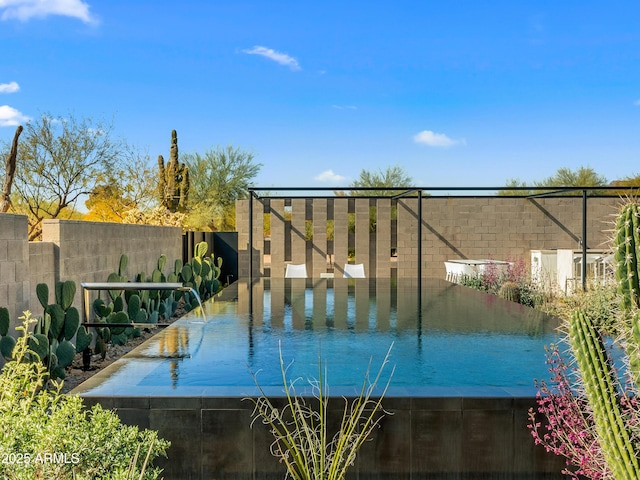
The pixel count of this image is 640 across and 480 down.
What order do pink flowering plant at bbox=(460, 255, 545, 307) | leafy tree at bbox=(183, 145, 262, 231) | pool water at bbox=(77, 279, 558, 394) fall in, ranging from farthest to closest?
1. leafy tree at bbox=(183, 145, 262, 231)
2. pink flowering plant at bbox=(460, 255, 545, 307)
3. pool water at bbox=(77, 279, 558, 394)

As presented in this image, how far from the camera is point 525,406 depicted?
3.45 metres

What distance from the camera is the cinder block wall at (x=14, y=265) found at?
4980mm

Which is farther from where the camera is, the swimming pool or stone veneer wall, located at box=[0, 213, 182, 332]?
stone veneer wall, located at box=[0, 213, 182, 332]

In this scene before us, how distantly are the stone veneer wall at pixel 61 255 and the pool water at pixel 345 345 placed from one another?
44.4 inches

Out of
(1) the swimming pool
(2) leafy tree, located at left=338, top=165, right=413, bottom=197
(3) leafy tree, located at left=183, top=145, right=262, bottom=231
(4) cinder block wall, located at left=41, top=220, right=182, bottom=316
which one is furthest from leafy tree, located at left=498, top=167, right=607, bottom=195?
(1) the swimming pool

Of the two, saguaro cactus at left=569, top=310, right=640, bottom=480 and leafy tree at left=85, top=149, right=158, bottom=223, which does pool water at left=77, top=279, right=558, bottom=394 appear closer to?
saguaro cactus at left=569, top=310, right=640, bottom=480

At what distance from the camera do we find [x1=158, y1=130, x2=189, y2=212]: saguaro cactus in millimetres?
21781

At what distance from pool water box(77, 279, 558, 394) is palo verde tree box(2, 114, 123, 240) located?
11710 millimetres

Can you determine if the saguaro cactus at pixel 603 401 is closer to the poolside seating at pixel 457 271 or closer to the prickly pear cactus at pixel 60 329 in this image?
the prickly pear cactus at pixel 60 329

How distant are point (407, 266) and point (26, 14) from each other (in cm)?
1472

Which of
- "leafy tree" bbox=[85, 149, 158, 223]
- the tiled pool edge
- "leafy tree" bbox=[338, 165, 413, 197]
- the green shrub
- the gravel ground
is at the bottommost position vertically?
the gravel ground

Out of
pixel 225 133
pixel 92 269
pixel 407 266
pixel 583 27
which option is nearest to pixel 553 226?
pixel 407 266

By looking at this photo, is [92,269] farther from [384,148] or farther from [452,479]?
[384,148]

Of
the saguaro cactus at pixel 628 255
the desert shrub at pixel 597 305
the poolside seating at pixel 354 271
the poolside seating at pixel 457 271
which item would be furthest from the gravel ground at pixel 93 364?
the poolside seating at pixel 457 271
